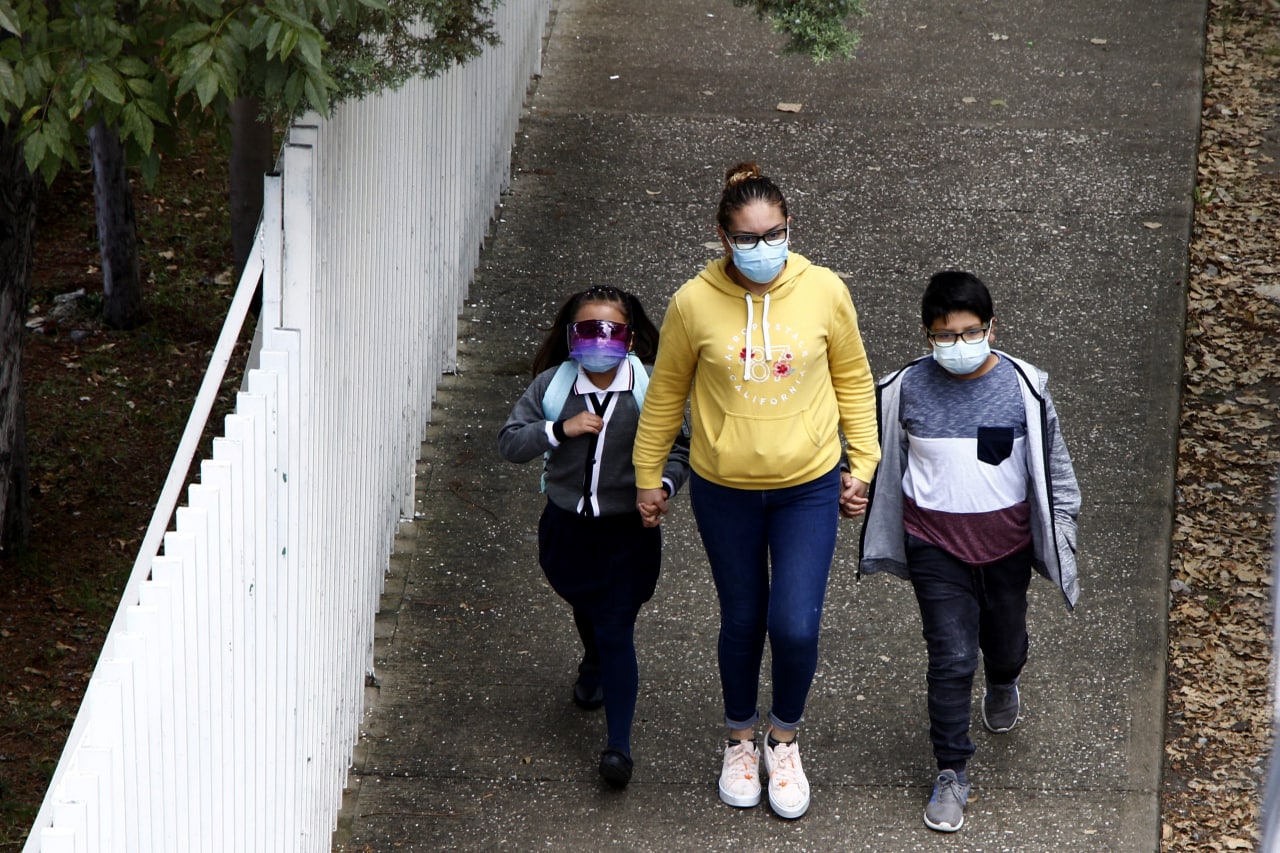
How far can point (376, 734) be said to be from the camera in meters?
4.94

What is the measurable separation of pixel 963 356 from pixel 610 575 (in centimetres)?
115

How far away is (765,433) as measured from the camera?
4.18 meters

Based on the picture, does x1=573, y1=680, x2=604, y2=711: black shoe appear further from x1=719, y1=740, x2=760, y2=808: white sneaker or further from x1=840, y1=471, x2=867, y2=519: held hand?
x1=840, y1=471, x2=867, y2=519: held hand

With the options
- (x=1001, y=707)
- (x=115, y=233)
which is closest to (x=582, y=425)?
(x=1001, y=707)

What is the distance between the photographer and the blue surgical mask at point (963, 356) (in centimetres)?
426

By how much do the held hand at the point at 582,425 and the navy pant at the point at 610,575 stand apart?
257mm

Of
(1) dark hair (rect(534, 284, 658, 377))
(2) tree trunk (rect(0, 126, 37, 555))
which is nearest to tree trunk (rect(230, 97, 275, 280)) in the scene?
(2) tree trunk (rect(0, 126, 37, 555))

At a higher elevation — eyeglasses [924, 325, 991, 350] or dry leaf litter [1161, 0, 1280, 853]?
eyeglasses [924, 325, 991, 350]

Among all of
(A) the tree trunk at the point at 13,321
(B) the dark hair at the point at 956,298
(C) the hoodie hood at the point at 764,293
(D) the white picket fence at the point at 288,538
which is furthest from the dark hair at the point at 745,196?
(A) the tree trunk at the point at 13,321

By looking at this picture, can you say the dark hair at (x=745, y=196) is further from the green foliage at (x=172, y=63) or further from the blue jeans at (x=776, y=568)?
the green foliage at (x=172, y=63)

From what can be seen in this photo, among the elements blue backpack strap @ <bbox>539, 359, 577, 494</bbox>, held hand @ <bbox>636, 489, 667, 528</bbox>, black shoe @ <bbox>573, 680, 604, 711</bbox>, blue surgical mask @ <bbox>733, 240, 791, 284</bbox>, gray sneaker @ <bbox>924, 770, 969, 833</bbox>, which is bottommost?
gray sneaker @ <bbox>924, 770, 969, 833</bbox>

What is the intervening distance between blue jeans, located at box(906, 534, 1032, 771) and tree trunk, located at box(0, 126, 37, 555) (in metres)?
3.09

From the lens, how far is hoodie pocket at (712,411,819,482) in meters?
4.19

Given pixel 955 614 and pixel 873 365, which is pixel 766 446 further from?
pixel 873 365
